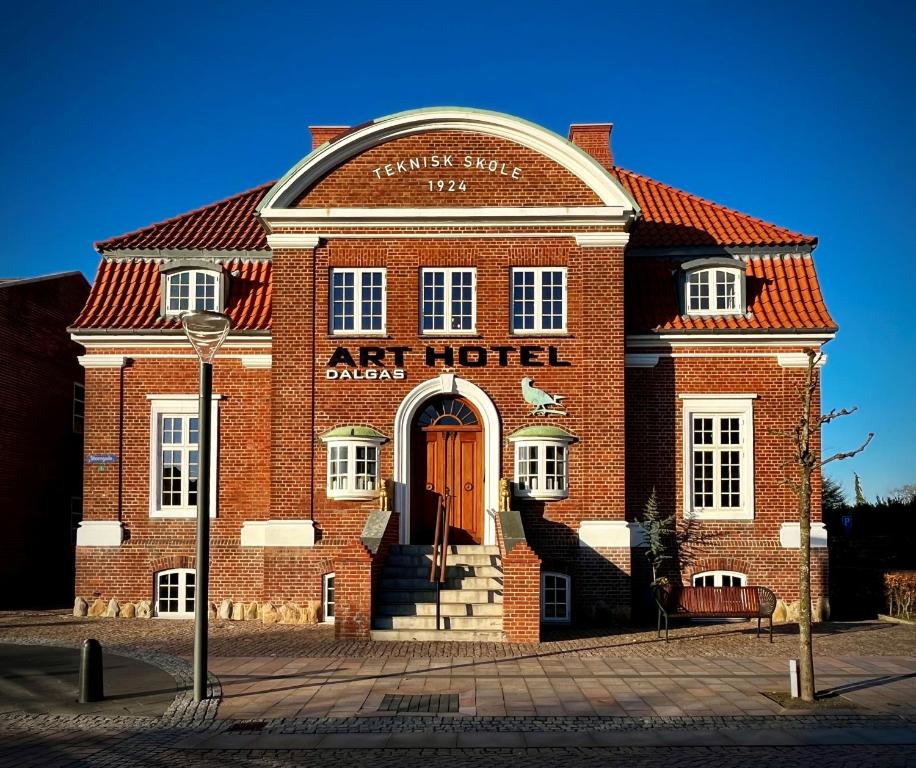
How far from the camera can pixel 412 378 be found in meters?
19.1

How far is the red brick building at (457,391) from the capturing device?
61.8 ft

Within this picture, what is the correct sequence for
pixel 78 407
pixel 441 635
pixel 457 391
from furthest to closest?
pixel 78 407 → pixel 457 391 → pixel 441 635

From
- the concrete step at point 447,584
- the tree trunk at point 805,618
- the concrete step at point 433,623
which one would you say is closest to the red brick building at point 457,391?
the concrete step at point 447,584

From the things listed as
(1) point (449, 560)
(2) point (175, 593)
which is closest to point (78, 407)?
(2) point (175, 593)

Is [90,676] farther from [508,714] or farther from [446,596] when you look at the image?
[446,596]

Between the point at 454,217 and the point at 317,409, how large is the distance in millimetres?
4622

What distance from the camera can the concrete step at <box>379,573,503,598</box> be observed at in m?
17.1

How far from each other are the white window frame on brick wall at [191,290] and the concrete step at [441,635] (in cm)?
833

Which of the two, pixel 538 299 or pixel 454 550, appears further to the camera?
pixel 538 299

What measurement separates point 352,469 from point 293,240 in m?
4.67

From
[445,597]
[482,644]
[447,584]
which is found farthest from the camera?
[447,584]

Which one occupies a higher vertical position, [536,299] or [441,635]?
[536,299]

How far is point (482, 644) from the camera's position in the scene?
51.5 ft

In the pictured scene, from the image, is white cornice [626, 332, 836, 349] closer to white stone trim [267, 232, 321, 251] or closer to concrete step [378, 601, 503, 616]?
concrete step [378, 601, 503, 616]
